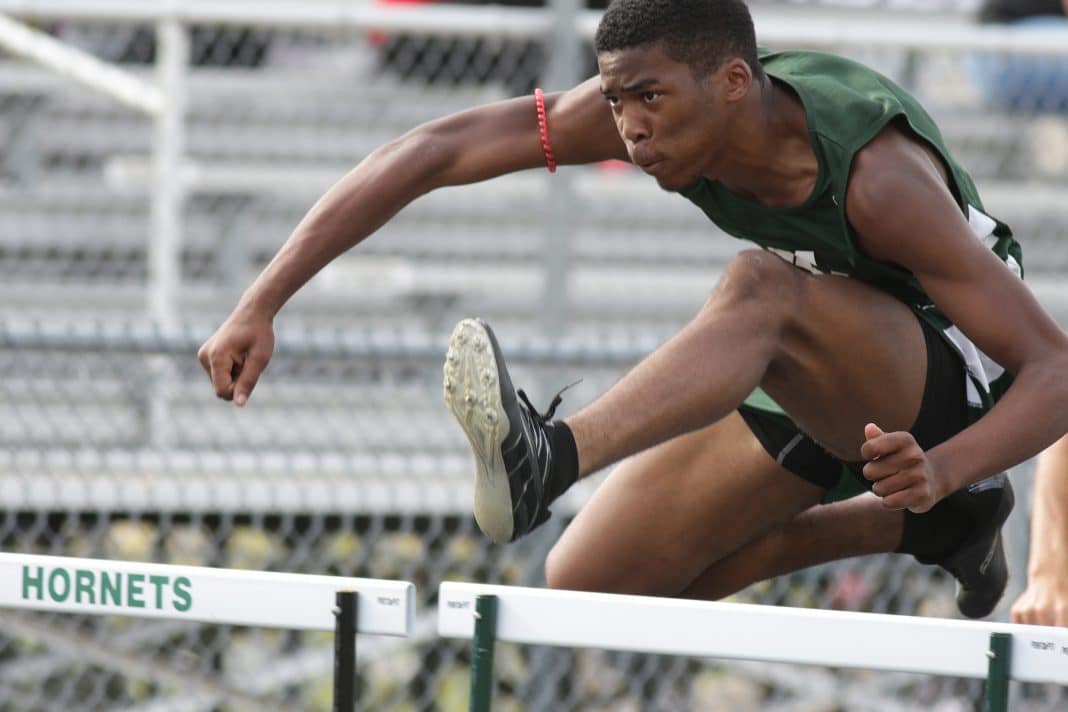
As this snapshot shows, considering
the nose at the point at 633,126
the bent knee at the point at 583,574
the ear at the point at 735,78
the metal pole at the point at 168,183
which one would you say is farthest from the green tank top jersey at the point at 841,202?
the metal pole at the point at 168,183

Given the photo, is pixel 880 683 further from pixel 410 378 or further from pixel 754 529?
pixel 754 529

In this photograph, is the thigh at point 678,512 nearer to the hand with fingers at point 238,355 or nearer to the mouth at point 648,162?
the mouth at point 648,162

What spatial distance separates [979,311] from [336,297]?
12.6ft

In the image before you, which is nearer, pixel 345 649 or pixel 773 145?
pixel 345 649

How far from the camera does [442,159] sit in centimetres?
319

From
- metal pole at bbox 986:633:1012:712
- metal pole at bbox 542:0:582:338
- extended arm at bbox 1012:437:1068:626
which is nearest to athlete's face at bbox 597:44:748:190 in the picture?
metal pole at bbox 986:633:1012:712

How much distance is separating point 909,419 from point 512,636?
0.92 meters

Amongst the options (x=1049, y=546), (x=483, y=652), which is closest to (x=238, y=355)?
(x=483, y=652)

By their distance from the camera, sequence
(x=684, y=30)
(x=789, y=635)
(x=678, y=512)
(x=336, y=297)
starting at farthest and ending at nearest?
(x=336, y=297) < (x=678, y=512) < (x=684, y=30) < (x=789, y=635)

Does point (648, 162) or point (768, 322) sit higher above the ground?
point (648, 162)

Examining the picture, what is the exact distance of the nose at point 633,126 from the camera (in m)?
2.80

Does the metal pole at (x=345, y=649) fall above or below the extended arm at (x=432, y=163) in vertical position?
below

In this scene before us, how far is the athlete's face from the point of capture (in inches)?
109

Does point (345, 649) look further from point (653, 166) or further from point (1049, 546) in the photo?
point (1049, 546)
